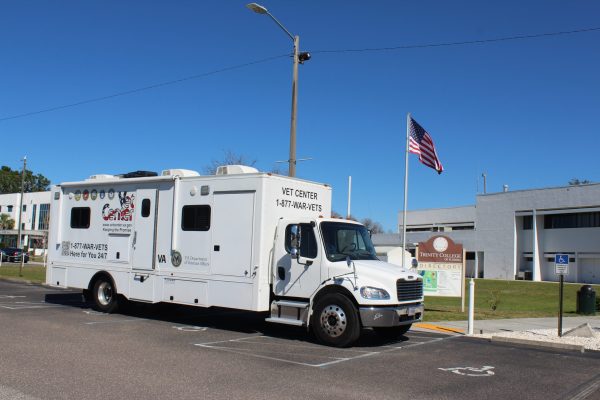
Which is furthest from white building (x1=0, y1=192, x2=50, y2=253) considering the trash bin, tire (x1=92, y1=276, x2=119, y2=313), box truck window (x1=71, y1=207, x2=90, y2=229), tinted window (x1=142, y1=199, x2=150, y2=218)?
the trash bin

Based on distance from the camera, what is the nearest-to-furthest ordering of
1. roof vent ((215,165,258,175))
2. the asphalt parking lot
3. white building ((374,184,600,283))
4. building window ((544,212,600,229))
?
1. the asphalt parking lot
2. roof vent ((215,165,258,175))
3. building window ((544,212,600,229))
4. white building ((374,184,600,283))

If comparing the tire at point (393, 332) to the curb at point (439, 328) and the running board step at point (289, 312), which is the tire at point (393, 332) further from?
the running board step at point (289, 312)

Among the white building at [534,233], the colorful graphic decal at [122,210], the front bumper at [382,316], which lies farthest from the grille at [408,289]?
the white building at [534,233]

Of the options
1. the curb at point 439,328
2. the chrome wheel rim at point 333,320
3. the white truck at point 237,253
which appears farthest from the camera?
the curb at point 439,328

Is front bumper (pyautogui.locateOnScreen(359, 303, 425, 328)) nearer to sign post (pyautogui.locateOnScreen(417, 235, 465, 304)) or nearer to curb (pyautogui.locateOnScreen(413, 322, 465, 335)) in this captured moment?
curb (pyautogui.locateOnScreen(413, 322, 465, 335))

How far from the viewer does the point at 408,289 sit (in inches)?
424

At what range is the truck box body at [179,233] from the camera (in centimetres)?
1170

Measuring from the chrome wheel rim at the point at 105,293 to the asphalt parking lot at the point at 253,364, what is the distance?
40.2 inches

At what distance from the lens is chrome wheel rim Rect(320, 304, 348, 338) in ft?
34.2

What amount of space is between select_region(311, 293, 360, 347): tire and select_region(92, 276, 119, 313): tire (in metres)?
5.81

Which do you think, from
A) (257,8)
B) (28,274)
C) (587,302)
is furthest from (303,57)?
(28,274)

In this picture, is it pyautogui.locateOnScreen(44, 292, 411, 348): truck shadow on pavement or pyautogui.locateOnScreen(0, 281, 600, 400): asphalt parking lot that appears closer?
pyautogui.locateOnScreen(0, 281, 600, 400): asphalt parking lot

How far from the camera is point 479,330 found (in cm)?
1347

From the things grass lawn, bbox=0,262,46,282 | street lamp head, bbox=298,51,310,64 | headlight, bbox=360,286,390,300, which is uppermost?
street lamp head, bbox=298,51,310,64
